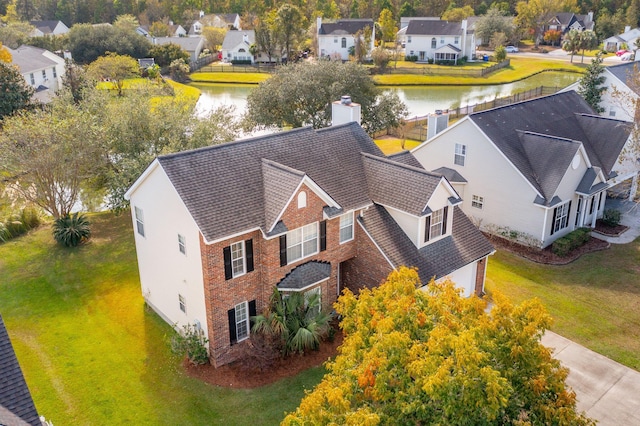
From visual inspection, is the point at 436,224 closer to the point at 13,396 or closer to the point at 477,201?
the point at 477,201

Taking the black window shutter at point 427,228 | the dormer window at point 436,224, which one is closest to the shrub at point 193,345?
the black window shutter at point 427,228

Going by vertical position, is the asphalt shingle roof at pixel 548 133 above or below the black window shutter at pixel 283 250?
above

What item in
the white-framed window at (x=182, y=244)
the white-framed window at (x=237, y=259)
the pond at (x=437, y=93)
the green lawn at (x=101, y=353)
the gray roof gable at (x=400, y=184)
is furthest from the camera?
the pond at (x=437, y=93)

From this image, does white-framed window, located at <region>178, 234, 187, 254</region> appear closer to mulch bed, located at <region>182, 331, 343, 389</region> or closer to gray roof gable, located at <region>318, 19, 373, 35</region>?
mulch bed, located at <region>182, 331, 343, 389</region>

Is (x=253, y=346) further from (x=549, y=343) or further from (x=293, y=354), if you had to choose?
(x=549, y=343)

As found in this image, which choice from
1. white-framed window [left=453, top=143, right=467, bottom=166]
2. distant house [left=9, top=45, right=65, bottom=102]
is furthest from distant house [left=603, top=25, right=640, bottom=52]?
distant house [left=9, top=45, right=65, bottom=102]

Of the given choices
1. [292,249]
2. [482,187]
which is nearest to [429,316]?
[292,249]

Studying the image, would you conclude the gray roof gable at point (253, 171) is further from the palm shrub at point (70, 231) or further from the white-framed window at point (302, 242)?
the palm shrub at point (70, 231)
